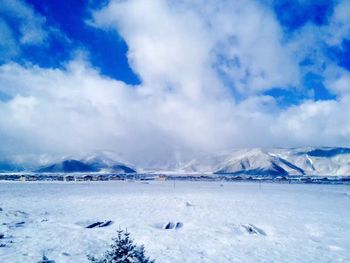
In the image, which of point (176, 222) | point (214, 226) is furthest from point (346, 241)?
point (176, 222)

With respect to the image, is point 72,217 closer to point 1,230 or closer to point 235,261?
point 1,230

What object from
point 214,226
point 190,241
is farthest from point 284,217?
point 190,241

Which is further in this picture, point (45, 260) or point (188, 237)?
point (188, 237)

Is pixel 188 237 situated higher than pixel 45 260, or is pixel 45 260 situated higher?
pixel 45 260

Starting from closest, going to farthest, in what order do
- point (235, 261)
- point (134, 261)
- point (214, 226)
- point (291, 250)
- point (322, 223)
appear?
point (134, 261)
point (235, 261)
point (291, 250)
point (214, 226)
point (322, 223)

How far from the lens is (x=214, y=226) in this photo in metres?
28.8

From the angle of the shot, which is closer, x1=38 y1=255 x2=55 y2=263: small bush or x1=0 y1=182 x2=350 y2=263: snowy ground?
x1=38 y1=255 x2=55 y2=263: small bush

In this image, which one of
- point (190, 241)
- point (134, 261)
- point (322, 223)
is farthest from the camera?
point (322, 223)

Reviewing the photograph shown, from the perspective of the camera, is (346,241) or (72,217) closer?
(346,241)

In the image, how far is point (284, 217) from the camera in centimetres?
3575

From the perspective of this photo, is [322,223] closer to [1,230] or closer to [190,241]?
[190,241]

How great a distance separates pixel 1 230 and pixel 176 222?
15.2 metres

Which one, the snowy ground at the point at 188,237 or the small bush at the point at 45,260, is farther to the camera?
the snowy ground at the point at 188,237

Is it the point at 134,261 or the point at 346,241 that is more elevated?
the point at 134,261
